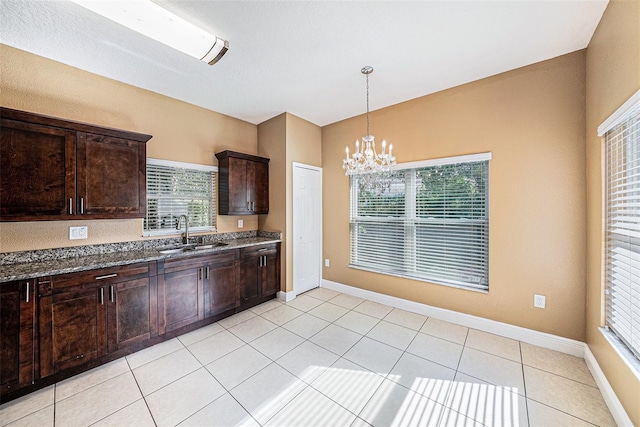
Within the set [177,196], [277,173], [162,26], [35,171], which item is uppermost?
[162,26]

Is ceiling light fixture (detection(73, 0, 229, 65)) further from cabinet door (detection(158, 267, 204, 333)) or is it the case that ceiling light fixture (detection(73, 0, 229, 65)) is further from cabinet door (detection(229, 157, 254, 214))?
cabinet door (detection(158, 267, 204, 333))

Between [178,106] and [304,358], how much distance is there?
345 cm

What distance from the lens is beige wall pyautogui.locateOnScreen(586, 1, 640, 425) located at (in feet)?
4.72

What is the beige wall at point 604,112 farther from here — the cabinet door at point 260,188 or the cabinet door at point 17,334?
the cabinet door at point 17,334

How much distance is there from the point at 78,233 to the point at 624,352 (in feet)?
15.1

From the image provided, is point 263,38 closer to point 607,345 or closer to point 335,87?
point 335,87

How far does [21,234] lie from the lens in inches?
84.0

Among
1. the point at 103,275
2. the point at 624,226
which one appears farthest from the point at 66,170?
the point at 624,226

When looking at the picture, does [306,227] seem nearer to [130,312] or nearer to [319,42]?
[130,312]

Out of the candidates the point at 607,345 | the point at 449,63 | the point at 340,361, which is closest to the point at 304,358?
the point at 340,361

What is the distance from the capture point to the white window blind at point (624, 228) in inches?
58.4

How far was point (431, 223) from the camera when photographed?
3.09 meters

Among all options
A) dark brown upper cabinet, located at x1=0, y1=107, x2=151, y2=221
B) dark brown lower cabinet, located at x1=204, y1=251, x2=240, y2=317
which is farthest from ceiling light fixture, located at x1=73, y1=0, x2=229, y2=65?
dark brown lower cabinet, located at x1=204, y1=251, x2=240, y2=317

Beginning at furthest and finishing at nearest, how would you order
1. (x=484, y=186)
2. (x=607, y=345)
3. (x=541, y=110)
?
(x=484, y=186) < (x=541, y=110) < (x=607, y=345)
